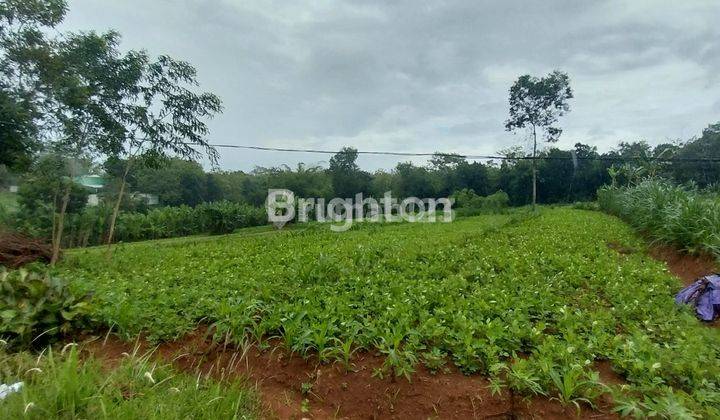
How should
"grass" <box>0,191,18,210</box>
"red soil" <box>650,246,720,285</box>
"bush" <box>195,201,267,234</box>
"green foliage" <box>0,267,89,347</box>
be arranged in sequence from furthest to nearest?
"bush" <box>195,201,267,234</box> < "grass" <box>0,191,18,210</box> < "red soil" <box>650,246,720,285</box> < "green foliage" <box>0,267,89,347</box>

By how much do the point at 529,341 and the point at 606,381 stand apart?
514 millimetres

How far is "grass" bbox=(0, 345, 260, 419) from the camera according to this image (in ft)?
5.35

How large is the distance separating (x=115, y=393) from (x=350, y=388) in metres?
1.20

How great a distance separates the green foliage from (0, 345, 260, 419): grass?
10.6 inches

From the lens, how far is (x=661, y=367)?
235 cm

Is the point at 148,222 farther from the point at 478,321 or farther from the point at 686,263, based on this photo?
the point at 686,263

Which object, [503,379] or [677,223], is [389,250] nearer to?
[503,379]

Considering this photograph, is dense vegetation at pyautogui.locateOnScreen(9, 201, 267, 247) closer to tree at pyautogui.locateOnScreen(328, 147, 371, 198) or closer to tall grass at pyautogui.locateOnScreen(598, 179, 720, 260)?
tree at pyautogui.locateOnScreen(328, 147, 371, 198)

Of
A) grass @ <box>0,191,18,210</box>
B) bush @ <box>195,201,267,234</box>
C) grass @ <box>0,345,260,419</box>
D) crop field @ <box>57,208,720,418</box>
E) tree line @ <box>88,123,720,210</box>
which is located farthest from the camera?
tree line @ <box>88,123,720,210</box>

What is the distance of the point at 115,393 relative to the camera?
183cm

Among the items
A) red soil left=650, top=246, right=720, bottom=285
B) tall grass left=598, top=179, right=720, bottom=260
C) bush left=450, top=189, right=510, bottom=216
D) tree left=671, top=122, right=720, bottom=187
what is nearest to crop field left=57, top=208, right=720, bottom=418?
red soil left=650, top=246, right=720, bottom=285

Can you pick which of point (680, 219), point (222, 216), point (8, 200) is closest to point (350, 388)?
point (680, 219)

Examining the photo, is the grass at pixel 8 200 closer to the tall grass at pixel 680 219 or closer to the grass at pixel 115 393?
the grass at pixel 115 393

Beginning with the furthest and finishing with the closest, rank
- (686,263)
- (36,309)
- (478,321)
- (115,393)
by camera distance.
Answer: (686,263) < (478,321) < (36,309) < (115,393)
